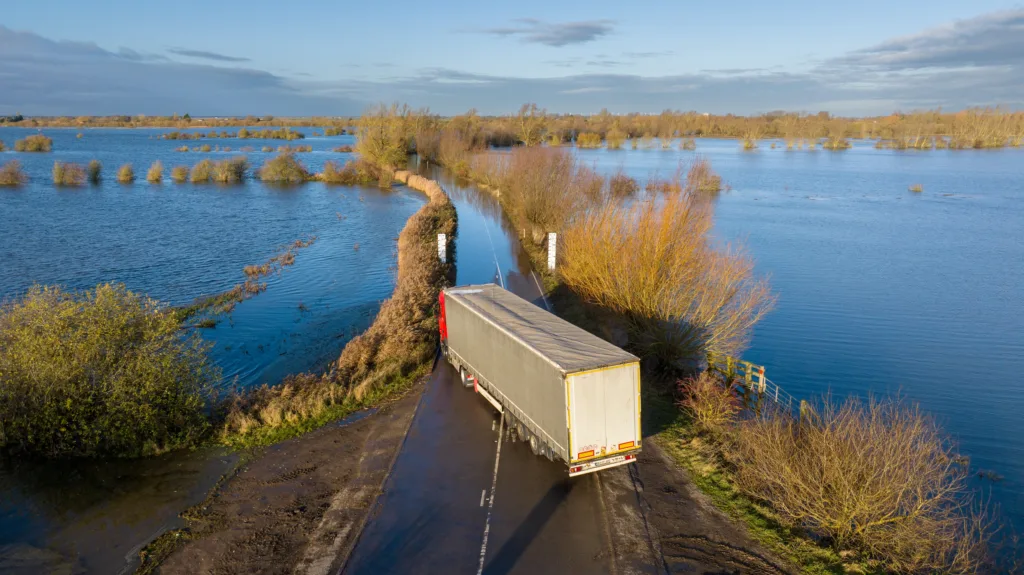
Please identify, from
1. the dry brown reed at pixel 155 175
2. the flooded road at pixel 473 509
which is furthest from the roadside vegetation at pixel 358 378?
the dry brown reed at pixel 155 175

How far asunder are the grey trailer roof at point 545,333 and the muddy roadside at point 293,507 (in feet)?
13.8

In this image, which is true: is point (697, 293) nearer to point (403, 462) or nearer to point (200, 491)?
point (403, 462)

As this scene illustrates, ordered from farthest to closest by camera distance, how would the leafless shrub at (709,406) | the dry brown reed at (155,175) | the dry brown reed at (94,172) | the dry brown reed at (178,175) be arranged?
the dry brown reed at (178,175), the dry brown reed at (155,175), the dry brown reed at (94,172), the leafless shrub at (709,406)

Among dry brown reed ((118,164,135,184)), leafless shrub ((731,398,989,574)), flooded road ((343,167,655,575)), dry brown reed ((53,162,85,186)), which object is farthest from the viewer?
dry brown reed ((118,164,135,184))

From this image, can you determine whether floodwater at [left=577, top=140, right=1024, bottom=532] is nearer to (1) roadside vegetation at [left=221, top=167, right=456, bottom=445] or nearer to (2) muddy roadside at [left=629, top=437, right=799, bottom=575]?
(2) muddy roadside at [left=629, top=437, right=799, bottom=575]

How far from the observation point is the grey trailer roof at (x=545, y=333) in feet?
44.7

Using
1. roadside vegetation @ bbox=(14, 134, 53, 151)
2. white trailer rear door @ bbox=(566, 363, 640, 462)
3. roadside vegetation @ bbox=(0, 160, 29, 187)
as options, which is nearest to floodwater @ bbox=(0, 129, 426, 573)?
roadside vegetation @ bbox=(0, 160, 29, 187)

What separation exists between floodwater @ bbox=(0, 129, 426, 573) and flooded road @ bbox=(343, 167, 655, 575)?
4889 millimetres

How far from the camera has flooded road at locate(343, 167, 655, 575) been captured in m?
11.6

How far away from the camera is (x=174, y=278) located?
35.2 m

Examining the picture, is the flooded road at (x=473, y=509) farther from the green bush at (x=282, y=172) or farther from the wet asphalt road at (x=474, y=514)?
the green bush at (x=282, y=172)

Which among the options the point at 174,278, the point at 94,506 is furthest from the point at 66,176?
the point at 94,506

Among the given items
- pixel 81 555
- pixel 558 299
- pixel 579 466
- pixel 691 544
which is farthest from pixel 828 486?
pixel 558 299

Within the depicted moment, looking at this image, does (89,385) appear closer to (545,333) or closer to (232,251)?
(545,333)
